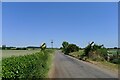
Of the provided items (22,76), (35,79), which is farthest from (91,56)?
(22,76)

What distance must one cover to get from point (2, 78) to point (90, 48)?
152 feet

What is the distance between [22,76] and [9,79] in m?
2.11

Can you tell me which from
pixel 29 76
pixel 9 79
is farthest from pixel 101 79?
pixel 9 79

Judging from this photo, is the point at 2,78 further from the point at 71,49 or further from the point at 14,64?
the point at 71,49

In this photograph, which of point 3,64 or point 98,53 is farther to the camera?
point 98,53

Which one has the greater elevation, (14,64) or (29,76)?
(14,64)

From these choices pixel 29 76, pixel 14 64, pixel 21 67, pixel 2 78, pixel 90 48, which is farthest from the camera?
pixel 90 48

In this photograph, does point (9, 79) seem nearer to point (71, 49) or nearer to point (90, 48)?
point (90, 48)

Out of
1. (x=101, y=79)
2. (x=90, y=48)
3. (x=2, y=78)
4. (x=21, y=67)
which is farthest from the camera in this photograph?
(x=90, y=48)

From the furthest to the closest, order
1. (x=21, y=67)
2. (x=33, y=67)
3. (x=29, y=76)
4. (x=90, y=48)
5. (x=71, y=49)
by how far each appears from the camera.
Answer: (x=71, y=49) < (x=90, y=48) < (x=33, y=67) < (x=29, y=76) < (x=21, y=67)

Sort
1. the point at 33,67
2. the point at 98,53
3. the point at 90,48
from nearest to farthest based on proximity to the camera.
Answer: the point at 33,67
the point at 98,53
the point at 90,48

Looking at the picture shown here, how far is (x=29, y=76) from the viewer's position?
44.8 feet

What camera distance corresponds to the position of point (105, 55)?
169 ft

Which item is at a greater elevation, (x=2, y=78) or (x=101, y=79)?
(x=2, y=78)
